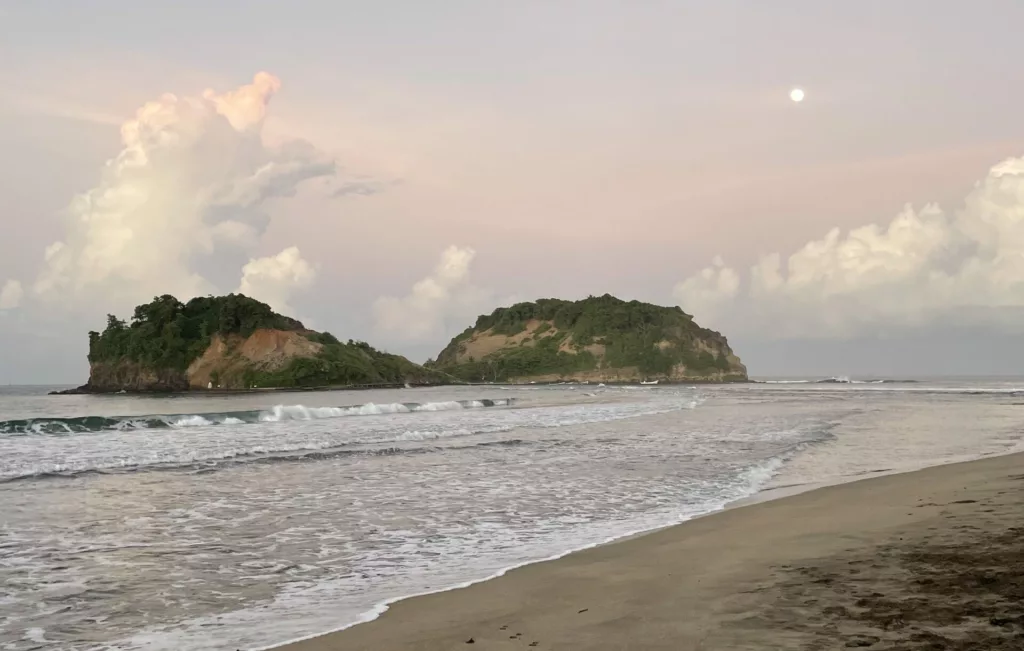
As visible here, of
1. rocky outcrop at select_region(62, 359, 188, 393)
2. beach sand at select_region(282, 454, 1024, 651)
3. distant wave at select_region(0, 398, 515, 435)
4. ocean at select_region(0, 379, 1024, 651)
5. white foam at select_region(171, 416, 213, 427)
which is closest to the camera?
beach sand at select_region(282, 454, 1024, 651)

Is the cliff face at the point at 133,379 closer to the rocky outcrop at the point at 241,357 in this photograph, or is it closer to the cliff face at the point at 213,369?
the cliff face at the point at 213,369

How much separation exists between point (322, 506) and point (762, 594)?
27.3 feet

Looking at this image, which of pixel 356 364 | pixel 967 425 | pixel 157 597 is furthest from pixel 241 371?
pixel 157 597

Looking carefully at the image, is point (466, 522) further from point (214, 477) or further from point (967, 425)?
point (967, 425)

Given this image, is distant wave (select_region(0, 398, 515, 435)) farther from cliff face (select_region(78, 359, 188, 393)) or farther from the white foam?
cliff face (select_region(78, 359, 188, 393))

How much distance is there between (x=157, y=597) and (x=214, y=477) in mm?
9891

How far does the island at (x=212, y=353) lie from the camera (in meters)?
128

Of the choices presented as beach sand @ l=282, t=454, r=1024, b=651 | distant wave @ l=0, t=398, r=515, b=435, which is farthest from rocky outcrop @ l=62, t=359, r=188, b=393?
beach sand @ l=282, t=454, r=1024, b=651

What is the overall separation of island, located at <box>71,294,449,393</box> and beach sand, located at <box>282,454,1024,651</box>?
12328cm

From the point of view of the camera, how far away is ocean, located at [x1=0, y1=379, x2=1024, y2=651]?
6.69m

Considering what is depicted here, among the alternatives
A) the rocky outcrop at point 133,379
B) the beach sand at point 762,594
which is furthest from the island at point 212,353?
the beach sand at point 762,594

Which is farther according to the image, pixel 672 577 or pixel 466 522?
pixel 466 522

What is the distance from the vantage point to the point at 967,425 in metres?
29.3

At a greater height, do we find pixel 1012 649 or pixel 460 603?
pixel 1012 649
